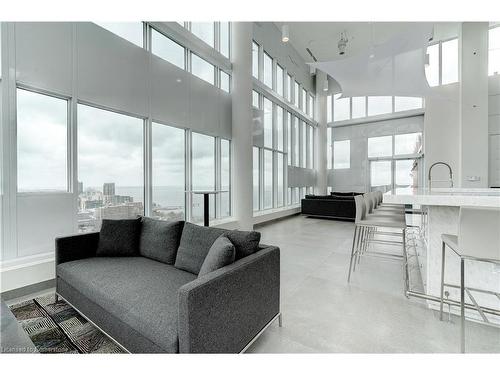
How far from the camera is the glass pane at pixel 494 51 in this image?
6.72 m

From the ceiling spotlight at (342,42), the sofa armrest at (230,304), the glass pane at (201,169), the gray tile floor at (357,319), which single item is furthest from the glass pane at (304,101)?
the sofa armrest at (230,304)

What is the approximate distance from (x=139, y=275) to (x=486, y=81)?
32.5 feet

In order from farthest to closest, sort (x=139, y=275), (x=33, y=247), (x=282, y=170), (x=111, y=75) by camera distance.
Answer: (x=282, y=170) < (x=111, y=75) < (x=33, y=247) < (x=139, y=275)

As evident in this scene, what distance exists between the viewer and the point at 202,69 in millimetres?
5066

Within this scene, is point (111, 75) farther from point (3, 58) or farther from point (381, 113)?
point (381, 113)

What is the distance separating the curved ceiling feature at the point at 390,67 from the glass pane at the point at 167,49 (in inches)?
102

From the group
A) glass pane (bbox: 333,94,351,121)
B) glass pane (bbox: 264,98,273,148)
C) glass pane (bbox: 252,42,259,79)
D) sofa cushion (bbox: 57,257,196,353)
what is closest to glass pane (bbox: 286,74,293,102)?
glass pane (bbox: 264,98,273,148)

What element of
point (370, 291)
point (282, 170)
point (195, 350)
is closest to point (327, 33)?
point (282, 170)

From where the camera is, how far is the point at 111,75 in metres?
3.41

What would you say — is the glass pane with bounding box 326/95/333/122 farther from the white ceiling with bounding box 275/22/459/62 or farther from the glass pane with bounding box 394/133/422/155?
the glass pane with bounding box 394/133/422/155

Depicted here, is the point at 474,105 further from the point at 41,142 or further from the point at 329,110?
the point at 41,142

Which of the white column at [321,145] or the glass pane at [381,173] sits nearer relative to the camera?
the glass pane at [381,173]

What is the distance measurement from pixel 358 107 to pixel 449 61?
3.41 metres

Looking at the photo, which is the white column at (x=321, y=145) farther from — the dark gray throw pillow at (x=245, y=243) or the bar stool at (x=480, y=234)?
the dark gray throw pillow at (x=245, y=243)
